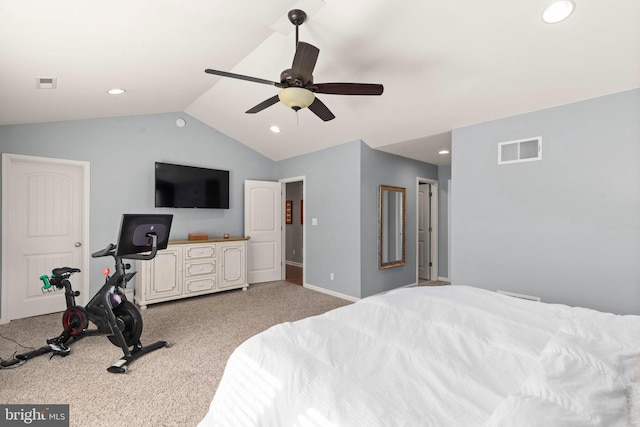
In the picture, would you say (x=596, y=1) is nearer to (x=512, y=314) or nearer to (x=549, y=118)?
(x=549, y=118)

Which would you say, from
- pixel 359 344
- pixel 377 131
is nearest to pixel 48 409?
pixel 359 344

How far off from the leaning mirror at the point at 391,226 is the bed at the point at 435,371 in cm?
311

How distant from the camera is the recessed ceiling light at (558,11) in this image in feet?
6.56

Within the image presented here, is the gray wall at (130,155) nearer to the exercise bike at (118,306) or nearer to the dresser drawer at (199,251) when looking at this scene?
the dresser drawer at (199,251)

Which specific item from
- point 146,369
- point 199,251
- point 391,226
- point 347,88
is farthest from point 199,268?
point 347,88

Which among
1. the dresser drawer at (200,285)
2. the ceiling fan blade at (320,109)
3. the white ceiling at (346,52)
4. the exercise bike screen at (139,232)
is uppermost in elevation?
the white ceiling at (346,52)

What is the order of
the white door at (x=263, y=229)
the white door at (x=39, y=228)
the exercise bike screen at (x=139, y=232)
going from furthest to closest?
the white door at (x=263, y=229) → the white door at (x=39, y=228) → the exercise bike screen at (x=139, y=232)

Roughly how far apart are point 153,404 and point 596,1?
3961 millimetres

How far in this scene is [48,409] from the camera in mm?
1948

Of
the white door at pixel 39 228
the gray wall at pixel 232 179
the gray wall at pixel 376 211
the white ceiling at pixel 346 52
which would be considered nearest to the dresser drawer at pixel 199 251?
the gray wall at pixel 232 179

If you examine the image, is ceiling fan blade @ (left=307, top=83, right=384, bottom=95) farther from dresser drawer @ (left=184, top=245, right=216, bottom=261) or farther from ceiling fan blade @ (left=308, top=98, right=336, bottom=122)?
dresser drawer @ (left=184, top=245, right=216, bottom=261)

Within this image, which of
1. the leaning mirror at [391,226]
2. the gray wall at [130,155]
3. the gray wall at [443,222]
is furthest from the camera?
the gray wall at [443,222]

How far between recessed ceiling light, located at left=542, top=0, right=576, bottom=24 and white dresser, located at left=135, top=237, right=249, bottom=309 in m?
4.51

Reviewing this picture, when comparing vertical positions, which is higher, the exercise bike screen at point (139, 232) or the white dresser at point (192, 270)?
the exercise bike screen at point (139, 232)
